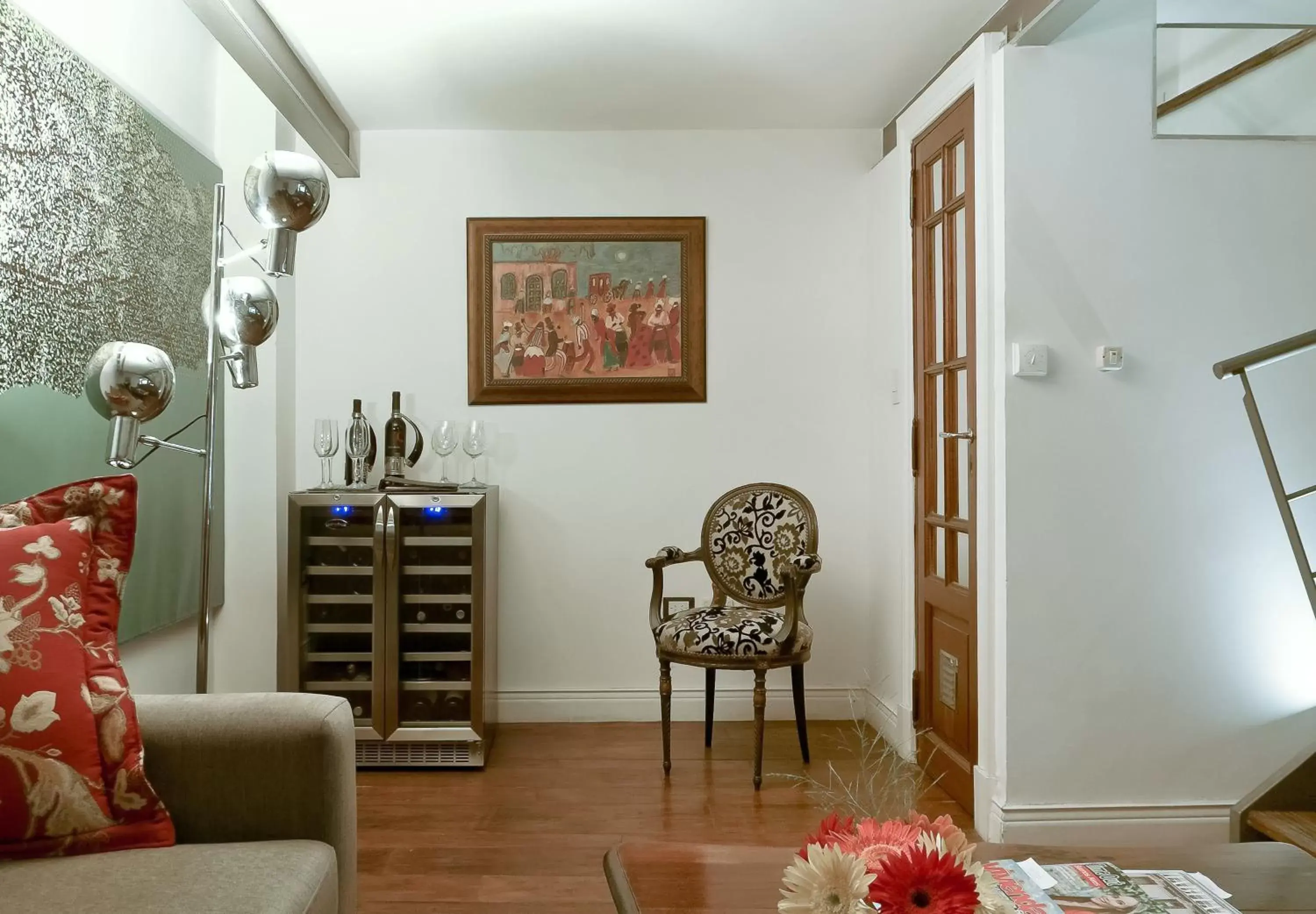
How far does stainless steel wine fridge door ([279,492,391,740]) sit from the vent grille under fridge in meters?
0.07

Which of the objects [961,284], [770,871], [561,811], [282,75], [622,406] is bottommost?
[561,811]

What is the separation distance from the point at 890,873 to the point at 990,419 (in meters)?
2.22

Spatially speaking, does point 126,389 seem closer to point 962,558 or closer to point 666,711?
point 666,711

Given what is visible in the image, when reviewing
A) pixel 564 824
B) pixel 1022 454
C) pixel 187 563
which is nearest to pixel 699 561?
pixel 564 824

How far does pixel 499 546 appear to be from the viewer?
13.8 ft

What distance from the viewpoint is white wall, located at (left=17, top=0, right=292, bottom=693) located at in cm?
278

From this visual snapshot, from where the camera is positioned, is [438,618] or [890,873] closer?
[890,873]

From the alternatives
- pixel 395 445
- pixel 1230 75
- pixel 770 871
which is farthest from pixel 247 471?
pixel 1230 75

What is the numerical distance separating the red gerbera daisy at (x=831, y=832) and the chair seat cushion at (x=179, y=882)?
2.64 ft

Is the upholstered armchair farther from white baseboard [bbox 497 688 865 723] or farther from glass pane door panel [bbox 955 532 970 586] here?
glass pane door panel [bbox 955 532 970 586]

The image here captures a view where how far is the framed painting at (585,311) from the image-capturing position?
13.7 feet

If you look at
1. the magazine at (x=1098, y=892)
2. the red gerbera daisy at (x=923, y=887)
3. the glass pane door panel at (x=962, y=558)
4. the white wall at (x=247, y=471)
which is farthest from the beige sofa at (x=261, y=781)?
the glass pane door panel at (x=962, y=558)

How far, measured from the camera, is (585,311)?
4.20 metres

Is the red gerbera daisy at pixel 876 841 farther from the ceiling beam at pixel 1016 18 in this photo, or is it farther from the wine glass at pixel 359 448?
the wine glass at pixel 359 448
